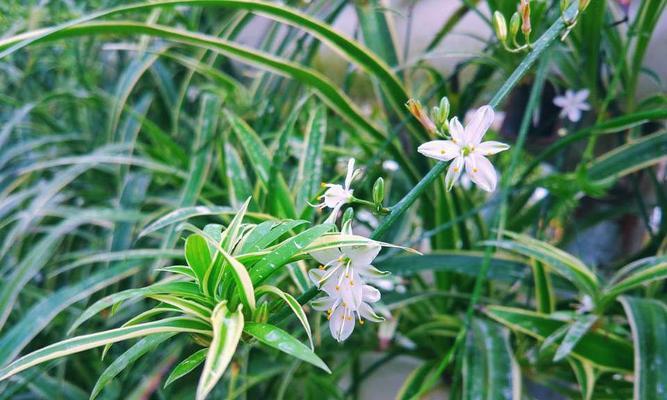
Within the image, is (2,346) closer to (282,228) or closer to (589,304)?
(282,228)

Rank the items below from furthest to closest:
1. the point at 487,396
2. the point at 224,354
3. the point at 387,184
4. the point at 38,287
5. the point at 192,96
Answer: the point at 192,96 → the point at 38,287 → the point at 387,184 → the point at 487,396 → the point at 224,354

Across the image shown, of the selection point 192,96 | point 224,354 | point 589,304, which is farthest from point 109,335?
point 192,96

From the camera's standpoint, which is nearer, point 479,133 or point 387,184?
point 479,133

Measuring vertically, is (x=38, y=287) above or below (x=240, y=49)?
below

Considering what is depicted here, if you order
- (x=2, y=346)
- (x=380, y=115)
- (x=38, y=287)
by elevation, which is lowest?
(x=2, y=346)

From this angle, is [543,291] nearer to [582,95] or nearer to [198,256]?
[582,95]

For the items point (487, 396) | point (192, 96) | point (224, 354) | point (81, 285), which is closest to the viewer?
point (224, 354)

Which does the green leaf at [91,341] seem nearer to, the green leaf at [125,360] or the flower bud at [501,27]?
the green leaf at [125,360]
